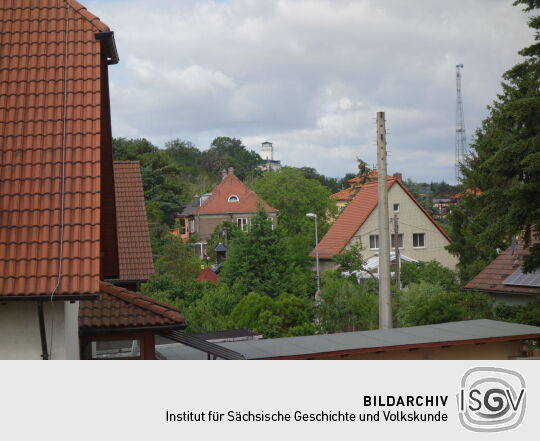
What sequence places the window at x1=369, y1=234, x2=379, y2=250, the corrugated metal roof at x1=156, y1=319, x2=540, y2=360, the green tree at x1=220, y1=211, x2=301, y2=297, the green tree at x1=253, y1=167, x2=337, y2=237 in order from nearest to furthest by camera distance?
the corrugated metal roof at x1=156, y1=319, x2=540, y2=360
the green tree at x1=220, y1=211, x2=301, y2=297
the window at x1=369, y1=234, x2=379, y2=250
the green tree at x1=253, y1=167, x2=337, y2=237

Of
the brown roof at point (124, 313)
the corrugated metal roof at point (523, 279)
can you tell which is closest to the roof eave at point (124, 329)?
the brown roof at point (124, 313)

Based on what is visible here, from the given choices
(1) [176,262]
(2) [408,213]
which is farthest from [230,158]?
(1) [176,262]

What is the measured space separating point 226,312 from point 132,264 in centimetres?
762

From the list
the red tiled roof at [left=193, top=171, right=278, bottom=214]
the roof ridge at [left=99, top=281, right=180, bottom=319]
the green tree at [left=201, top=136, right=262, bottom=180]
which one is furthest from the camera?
the green tree at [left=201, top=136, right=262, bottom=180]

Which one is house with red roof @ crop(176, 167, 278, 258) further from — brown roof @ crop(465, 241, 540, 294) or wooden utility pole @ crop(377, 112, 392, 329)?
wooden utility pole @ crop(377, 112, 392, 329)

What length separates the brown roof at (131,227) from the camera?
2180 cm

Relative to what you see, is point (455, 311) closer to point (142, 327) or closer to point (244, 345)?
point (244, 345)

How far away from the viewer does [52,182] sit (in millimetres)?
7973

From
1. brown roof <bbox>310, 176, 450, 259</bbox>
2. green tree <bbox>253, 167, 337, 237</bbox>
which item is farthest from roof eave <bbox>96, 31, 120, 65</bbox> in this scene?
green tree <bbox>253, 167, 337, 237</bbox>

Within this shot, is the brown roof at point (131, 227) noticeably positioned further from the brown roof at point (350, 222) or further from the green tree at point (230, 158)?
the green tree at point (230, 158)

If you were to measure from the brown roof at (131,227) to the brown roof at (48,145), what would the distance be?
41.9ft

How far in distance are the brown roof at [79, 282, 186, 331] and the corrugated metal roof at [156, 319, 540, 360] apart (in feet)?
15.0

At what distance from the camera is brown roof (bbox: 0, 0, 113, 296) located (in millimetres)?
7504

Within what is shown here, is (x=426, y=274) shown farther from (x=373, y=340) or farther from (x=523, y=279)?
(x=373, y=340)
